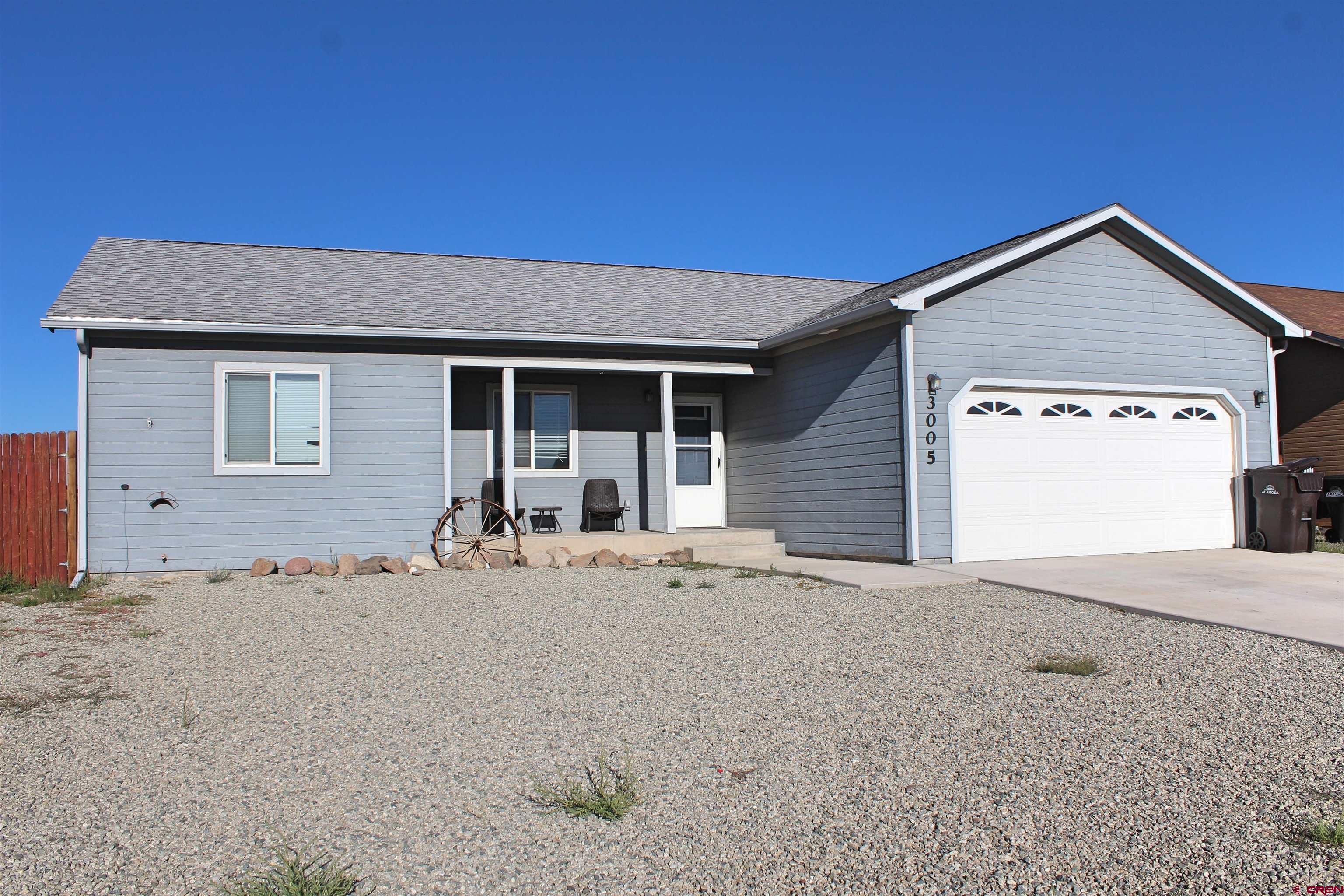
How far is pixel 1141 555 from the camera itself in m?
10.8

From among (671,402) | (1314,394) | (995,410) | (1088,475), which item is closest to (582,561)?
(671,402)

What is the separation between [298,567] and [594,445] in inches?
169

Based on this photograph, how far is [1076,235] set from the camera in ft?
35.7

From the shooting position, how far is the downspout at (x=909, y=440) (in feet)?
32.3

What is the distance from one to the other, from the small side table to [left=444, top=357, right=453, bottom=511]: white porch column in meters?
1.49

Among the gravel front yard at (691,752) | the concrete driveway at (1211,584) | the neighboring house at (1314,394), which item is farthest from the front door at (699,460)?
the neighboring house at (1314,394)

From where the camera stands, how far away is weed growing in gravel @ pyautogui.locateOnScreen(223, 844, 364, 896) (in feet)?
8.68

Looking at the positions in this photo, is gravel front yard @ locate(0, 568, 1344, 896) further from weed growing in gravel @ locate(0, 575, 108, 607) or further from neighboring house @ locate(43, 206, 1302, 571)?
neighboring house @ locate(43, 206, 1302, 571)

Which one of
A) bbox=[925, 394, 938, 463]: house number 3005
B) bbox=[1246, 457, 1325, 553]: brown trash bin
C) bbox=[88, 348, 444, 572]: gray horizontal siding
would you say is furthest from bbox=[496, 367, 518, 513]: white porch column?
bbox=[1246, 457, 1325, 553]: brown trash bin

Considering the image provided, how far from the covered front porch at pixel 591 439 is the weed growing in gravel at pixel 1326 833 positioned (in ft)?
28.8

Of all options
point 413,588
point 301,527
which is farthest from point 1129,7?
point 301,527

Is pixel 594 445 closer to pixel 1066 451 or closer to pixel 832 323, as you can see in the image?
pixel 832 323

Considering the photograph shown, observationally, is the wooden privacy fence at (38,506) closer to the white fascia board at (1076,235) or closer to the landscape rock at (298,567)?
the landscape rock at (298,567)

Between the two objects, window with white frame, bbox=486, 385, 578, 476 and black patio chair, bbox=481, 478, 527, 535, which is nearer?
black patio chair, bbox=481, 478, 527, 535
